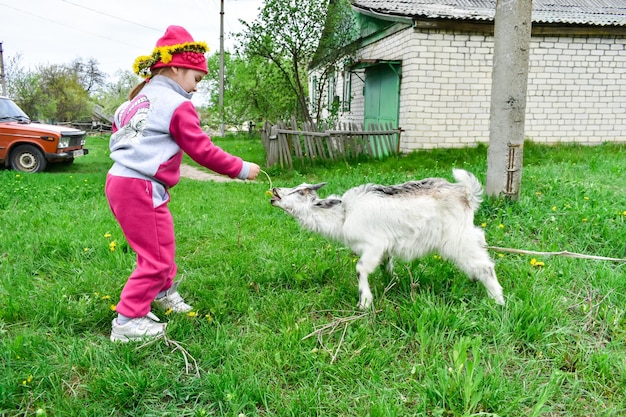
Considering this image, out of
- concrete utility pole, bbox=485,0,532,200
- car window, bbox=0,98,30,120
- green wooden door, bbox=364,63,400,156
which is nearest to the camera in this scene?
concrete utility pole, bbox=485,0,532,200

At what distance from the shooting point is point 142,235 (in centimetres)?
279

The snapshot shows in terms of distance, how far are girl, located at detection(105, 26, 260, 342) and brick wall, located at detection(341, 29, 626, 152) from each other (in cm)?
902

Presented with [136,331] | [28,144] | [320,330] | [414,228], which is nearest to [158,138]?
[136,331]

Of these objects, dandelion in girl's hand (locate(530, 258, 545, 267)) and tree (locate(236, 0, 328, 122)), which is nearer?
dandelion in girl's hand (locate(530, 258, 545, 267))

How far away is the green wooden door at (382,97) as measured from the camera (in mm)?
→ 11547

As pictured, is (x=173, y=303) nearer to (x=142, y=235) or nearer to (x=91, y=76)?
(x=142, y=235)

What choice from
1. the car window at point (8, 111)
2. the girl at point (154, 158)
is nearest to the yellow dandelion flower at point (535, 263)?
the girl at point (154, 158)

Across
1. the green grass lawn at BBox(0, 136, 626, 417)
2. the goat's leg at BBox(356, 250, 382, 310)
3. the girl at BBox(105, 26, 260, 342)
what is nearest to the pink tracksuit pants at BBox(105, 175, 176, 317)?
the girl at BBox(105, 26, 260, 342)

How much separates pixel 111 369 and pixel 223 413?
707 mm

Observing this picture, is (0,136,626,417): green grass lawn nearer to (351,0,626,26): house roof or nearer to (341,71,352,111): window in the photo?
(351,0,626,26): house roof

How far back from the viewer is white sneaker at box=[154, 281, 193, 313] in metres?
3.22

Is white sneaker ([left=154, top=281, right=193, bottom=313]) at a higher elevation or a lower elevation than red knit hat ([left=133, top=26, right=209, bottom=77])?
lower

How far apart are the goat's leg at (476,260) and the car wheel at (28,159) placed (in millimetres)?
11229

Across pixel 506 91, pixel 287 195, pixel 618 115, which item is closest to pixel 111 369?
pixel 287 195
